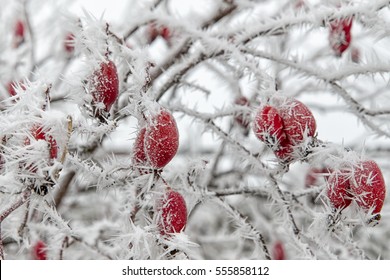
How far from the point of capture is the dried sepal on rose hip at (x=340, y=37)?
111 centimetres

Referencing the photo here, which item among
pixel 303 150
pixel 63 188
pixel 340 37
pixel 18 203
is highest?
pixel 18 203

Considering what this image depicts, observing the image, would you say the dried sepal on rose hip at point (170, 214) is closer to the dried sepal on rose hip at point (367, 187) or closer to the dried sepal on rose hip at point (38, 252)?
the dried sepal on rose hip at point (367, 187)

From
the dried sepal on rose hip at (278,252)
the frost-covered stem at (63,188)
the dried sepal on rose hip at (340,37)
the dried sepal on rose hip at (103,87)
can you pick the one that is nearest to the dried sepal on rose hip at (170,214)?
the dried sepal on rose hip at (103,87)

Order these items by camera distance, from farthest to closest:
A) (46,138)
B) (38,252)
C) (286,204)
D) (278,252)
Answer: (278,252) < (38,252) < (286,204) < (46,138)

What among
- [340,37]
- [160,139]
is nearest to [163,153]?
[160,139]

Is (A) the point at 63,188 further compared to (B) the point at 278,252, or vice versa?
(B) the point at 278,252

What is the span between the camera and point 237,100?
1.38 metres

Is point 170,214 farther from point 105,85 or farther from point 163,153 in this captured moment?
point 105,85

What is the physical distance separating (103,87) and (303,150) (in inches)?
10.9

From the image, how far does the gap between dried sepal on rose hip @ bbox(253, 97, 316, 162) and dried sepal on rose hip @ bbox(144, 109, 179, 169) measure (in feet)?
0.41

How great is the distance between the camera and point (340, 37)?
1.14 m

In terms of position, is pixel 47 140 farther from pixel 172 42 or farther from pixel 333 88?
pixel 172 42

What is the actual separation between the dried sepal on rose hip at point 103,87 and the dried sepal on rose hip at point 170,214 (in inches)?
5.6
